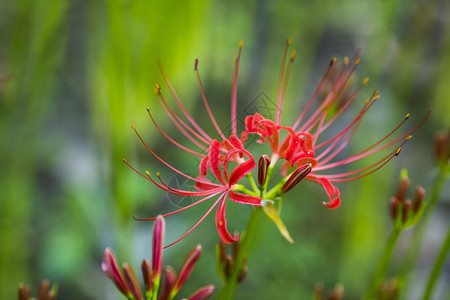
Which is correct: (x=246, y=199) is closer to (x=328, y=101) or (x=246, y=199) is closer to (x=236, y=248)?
(x=236, y=248)

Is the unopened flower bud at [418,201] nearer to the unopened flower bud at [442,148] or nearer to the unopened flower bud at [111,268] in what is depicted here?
the unopened flower bud at [442,148]

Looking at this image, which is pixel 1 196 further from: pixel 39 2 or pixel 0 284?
pixel 39 2

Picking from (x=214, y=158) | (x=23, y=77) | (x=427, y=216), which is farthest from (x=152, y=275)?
(x=23, y=77)

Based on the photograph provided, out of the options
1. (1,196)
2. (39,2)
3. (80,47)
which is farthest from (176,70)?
(80,47)

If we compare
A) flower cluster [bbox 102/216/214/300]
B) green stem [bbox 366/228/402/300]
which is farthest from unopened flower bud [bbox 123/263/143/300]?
green stem [bbox 366/228/402/300]

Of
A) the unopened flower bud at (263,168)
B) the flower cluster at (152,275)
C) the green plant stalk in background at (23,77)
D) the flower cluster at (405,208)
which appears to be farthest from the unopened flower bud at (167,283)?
the green plant stalk in background at (23,77)

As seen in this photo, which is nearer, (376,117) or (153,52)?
(153,52)
